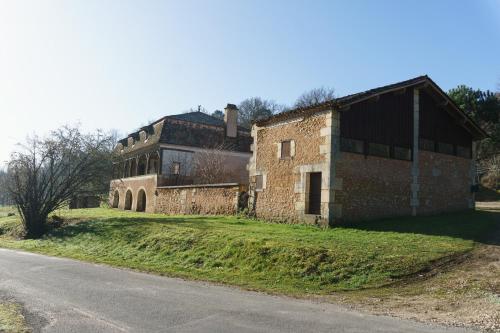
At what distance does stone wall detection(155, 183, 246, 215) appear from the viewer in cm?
2272

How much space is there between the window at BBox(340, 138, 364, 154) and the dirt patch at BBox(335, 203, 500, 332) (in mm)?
6479

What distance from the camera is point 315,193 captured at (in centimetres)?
1800

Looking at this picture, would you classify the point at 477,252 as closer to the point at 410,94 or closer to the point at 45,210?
the point at 410,94

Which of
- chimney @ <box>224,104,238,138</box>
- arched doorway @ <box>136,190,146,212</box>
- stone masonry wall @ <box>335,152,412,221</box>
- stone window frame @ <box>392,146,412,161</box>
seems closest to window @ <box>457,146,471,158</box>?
stone window frame @ <box>392,146,412,161</box>

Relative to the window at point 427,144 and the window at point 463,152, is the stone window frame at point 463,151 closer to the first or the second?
the window at point 463,152

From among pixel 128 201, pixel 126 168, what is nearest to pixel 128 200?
pixel 128 201

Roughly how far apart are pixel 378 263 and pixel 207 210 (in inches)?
562

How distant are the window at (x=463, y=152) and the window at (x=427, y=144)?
85.0 inches

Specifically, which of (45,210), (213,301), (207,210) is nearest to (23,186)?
(45,210)

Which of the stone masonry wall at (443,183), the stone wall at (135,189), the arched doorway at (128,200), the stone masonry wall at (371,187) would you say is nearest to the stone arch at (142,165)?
the stone wall at (135,189)

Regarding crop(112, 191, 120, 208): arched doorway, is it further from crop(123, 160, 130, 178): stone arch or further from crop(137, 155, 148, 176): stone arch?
crop(137, 155, 148, 176): stone arch

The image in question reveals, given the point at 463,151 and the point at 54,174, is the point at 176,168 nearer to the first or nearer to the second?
the point at 54,174

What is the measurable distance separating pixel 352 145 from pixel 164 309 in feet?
38.7

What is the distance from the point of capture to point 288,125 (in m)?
19.6
